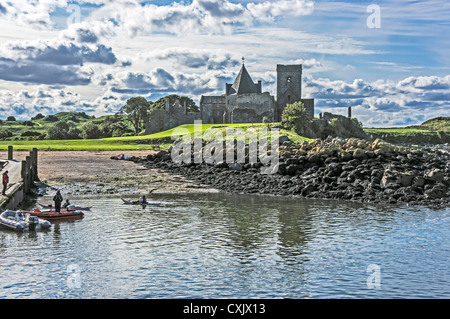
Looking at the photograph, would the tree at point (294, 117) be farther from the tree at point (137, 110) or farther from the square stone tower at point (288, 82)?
the tree at point (137, 110)

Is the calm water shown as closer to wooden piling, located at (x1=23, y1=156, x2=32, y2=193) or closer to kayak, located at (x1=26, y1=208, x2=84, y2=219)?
kayak, located at (x1=26, y1=208, x2=84, y2=219)

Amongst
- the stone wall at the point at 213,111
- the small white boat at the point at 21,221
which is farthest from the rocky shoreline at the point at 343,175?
the stone wall at the point at 213,111

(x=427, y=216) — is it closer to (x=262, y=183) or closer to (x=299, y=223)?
(x=299, y=223)

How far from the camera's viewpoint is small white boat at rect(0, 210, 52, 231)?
71.6 feet

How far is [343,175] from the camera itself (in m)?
34.6

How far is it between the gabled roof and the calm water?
63.2 m

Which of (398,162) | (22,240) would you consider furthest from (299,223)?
(398,162)

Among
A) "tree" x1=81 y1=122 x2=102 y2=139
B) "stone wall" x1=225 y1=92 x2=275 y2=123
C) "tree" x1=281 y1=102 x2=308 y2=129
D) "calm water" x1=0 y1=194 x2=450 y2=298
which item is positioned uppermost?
"stone wall" x1=225 y1=92 x2=275 y2=123

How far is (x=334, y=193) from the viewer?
31953 mm

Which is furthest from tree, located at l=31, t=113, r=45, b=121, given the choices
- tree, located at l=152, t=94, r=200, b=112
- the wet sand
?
the wet sand

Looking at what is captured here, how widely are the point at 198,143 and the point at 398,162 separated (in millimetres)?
22422

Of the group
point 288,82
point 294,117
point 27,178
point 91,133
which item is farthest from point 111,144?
point 27,178

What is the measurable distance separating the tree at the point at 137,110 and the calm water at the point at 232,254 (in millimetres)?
81437

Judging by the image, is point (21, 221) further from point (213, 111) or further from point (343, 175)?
point (213, 111)
